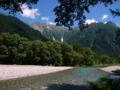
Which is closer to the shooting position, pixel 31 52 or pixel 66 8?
pixel 66 8

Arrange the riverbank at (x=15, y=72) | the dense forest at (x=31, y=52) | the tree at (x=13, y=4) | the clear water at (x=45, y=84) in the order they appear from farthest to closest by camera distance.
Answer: the dense forest at (x=31, y=52)
the riverbank at (x=15, y=72)
the clear water at (x=45, y=84)
the tree at (x=13, y=4)

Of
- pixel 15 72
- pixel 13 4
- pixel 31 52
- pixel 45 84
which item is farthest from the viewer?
pixel 31 52

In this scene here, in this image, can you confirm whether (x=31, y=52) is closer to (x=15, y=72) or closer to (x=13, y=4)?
(x=15, y=72)

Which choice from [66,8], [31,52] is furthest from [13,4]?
[31,52]

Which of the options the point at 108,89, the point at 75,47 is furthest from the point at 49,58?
the point at 108,89

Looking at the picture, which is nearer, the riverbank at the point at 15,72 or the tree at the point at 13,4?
the tree at the point at 13,4

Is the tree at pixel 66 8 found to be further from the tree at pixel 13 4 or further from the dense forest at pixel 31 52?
the dense forest at pixel 31 52

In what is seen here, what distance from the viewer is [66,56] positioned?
261ft

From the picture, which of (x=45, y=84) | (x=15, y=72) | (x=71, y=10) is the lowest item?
(x=45, y=84)

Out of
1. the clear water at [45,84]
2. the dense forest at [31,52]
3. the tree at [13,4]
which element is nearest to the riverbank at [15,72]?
the clear water at [45,84]

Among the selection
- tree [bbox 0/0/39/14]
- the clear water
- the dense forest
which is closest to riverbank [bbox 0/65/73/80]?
the clear water

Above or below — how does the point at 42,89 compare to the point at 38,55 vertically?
below

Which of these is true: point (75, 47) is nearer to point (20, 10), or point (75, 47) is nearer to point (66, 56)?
point (66, 56)

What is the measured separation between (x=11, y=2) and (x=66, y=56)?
Answer: 74.0 m
